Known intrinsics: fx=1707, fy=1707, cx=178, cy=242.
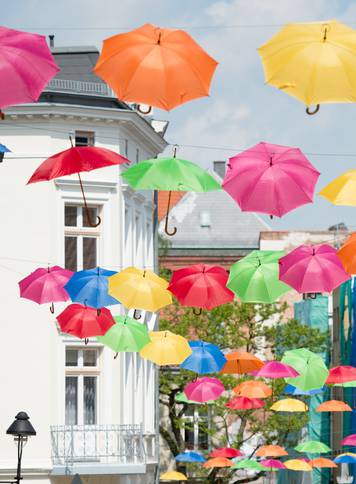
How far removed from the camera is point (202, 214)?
300 feet

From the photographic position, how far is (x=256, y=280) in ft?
99.1

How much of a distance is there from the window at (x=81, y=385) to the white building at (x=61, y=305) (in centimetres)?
3

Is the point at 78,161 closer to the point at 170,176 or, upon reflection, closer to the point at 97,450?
the point at 170,176

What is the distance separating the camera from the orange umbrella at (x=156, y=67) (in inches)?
816

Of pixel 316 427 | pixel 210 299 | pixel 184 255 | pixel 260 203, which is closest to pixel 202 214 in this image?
pixel 184 255

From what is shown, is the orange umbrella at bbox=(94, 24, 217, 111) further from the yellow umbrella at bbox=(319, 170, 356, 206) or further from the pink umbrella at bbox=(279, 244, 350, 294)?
the pink umbrella at bbox=(279, 244, 350, 294)

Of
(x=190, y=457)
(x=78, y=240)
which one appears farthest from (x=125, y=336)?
(x=190, y=457)

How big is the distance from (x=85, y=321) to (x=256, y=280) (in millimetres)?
4191

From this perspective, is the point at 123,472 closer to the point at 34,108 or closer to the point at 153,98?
the point at 34,108

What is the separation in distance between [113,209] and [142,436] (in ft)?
20.2

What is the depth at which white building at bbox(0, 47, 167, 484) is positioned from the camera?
44.5m

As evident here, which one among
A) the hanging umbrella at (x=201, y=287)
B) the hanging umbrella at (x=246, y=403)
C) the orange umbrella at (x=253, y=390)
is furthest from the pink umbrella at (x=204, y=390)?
the hanging umbrella at (x=201, y=287)

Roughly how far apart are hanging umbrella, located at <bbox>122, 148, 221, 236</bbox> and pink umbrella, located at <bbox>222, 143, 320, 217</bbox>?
39 centimetres

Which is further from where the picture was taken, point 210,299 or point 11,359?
point 11,359
